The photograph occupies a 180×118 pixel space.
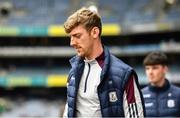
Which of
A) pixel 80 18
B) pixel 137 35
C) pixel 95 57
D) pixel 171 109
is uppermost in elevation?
pixel 137 35

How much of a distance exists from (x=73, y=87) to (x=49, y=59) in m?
24.9

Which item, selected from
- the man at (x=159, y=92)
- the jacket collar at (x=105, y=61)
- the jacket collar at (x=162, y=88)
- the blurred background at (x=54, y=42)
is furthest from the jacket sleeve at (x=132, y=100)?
the blurred background at (x=54, y=42)

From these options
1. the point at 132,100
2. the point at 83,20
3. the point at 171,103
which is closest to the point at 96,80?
the point at 132,100

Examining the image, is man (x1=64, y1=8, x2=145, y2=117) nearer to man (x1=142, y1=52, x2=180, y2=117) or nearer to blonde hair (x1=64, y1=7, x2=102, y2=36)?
blonde hair (x1=64, y1=7, x2=102, y2=36)

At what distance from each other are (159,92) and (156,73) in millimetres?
186

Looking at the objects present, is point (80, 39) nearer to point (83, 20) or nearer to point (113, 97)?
point (83, 20)

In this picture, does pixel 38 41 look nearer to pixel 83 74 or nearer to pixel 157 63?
pixel 157 63

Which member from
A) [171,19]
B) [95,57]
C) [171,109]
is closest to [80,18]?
[95,57]

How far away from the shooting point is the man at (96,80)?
2.43 m

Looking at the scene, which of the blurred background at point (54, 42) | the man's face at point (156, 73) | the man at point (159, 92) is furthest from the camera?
the blurred background at point (54, 42)

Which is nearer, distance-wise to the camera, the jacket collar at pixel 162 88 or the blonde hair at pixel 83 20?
the blonde hair at pixel 83 20

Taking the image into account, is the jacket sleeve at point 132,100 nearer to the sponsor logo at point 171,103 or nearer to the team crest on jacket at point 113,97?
the team crest on jacket at point 113,97

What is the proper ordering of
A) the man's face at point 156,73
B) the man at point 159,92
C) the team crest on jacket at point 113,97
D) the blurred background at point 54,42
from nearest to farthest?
the team crest on jacket at point 113,97, the man at point 159,92, the man's face at point 156,73, the blurred background at point 54,42

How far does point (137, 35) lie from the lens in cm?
2628
